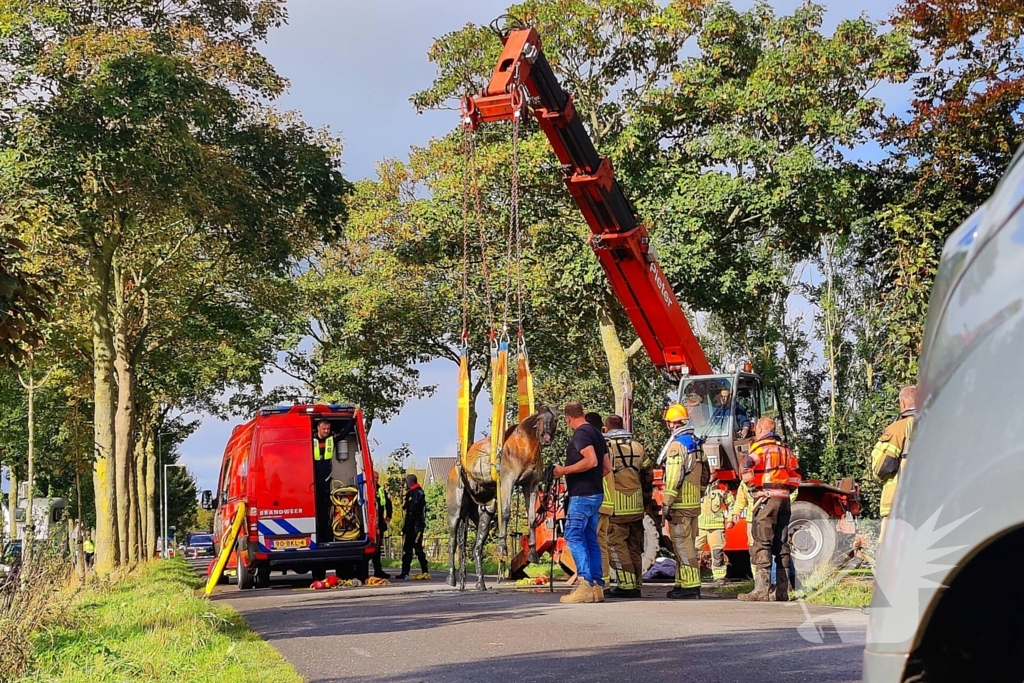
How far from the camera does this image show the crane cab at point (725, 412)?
18.7 m

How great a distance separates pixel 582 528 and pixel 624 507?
1.38 metres

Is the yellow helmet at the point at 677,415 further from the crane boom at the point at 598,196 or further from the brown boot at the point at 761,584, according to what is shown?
the crane boom at the point at 598,196

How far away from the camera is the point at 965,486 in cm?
162

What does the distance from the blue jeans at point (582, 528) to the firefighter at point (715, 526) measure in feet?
9.93

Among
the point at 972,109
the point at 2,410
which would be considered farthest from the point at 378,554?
the point at 2,410

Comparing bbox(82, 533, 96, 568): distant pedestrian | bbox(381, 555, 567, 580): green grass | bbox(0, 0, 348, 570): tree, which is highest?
bbox(0, 0, 348, 570): tree

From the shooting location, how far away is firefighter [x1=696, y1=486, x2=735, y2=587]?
16438 mm

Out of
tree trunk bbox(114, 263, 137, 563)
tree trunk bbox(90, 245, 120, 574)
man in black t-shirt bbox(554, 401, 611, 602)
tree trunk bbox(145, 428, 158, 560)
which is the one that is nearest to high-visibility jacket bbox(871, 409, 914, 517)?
man in black t-shirt bbox(554, 401, 611, 602)

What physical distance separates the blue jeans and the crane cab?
5367mm

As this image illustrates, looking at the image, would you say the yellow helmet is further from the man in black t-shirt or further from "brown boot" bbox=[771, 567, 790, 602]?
"brown boot" bbox=[771, 567, 790, 602]

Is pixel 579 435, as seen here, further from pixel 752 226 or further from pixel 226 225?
pixel 752 226

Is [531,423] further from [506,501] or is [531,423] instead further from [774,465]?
[774,465]

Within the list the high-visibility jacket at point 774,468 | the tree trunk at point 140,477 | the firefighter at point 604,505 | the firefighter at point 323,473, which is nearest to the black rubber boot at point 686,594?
the firefighter at point 604,505

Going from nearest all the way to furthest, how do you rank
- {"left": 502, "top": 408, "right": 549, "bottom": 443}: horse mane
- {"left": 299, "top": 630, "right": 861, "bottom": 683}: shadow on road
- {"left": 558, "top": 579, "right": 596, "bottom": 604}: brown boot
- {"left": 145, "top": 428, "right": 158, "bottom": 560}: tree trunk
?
{"left": 299, "top": 630, "right": 861, "bottom": 683}: shadow on road
{"left": 558, "top": 579, "right": 596, "bottom": 604}: brown boot
{"left": 502, "top": 408, "right": 549, "bottom": 443}: horse mane
{"left": 145, "top": 428, "right": 158, "bottom": 560}: tree trunk
